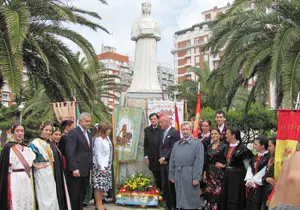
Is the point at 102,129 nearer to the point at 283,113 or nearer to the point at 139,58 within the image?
the point at 283,113

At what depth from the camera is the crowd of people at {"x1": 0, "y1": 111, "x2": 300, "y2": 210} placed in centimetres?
563

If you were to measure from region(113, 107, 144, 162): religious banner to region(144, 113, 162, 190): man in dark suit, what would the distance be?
684 millimetres

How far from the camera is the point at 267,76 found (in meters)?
10.1

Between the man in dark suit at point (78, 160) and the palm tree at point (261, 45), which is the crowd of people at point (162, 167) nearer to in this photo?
the man in dark suit at point (78, 160)

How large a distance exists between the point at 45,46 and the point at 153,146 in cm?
376

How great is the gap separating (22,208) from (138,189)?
9.91 ft

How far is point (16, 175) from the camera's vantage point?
5.55 m

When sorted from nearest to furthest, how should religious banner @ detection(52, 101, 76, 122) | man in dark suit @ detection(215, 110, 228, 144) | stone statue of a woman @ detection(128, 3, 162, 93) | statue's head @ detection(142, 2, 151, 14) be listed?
man in dark suit @ detection(215, 110, 228, 144), religious banner @ detection(52, 101, 76, 122), stone statue of a woman @ detection(128, 3, 162, 93), statue's head @ detection(142, 2, 151, 14)

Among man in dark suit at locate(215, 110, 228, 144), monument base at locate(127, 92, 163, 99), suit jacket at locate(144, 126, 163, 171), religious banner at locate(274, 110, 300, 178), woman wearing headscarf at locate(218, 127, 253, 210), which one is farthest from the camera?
monument base at locate(127, 92, 163, 99)

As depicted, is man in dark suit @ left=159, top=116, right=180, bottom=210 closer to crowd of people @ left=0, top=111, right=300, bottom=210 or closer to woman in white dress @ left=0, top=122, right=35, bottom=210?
crowd of people @ left=0, top=111, right=300, bottom=210

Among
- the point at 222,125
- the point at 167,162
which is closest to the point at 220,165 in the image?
the point at 222,125

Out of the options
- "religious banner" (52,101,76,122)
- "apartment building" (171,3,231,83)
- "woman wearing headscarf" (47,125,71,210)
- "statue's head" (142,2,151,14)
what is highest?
"apartment building" (171,3,231,83)

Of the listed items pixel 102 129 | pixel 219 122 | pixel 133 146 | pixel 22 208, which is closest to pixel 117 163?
pixel 133 146

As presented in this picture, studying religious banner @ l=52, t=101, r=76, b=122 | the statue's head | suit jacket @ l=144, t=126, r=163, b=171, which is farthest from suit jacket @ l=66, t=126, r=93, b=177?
the statue's head
